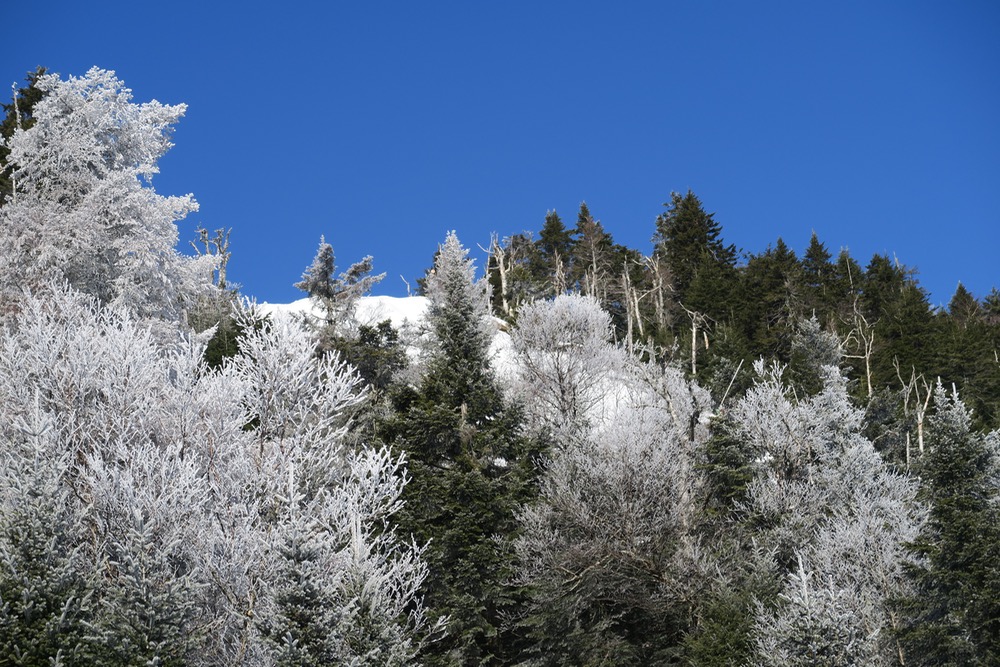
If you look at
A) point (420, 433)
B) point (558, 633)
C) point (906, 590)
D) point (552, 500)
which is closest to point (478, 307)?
point (420, 433)

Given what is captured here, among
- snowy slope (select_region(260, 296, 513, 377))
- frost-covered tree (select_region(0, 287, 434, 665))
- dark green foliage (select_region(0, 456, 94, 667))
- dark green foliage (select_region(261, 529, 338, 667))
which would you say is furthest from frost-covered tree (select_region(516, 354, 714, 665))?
snowy slope (select_region(260, 296, 513, 377))

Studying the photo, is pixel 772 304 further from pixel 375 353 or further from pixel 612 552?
pixel 612 552

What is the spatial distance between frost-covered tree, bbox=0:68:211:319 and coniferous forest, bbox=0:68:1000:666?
102mm

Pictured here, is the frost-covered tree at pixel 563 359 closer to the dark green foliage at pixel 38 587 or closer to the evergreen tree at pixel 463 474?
the evergreen tree at pixel 463 474

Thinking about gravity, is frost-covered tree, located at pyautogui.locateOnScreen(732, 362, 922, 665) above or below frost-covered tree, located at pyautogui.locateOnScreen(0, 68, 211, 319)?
below

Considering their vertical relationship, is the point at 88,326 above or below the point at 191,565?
above

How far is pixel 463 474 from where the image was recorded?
79.5ft

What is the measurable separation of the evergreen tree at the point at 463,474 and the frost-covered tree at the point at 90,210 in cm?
876

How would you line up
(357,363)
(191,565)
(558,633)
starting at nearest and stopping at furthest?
1. (191,565)
2. (558,633)
3. (357,363)

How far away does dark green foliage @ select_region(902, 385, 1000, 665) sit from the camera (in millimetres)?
18984

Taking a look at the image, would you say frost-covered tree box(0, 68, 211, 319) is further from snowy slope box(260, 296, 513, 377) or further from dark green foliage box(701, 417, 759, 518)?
snowy slope box(260, 296, 513, 377)

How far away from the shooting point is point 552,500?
25391 mm

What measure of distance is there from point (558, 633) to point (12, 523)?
50.4 feet

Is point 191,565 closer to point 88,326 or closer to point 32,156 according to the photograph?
point 88,326
